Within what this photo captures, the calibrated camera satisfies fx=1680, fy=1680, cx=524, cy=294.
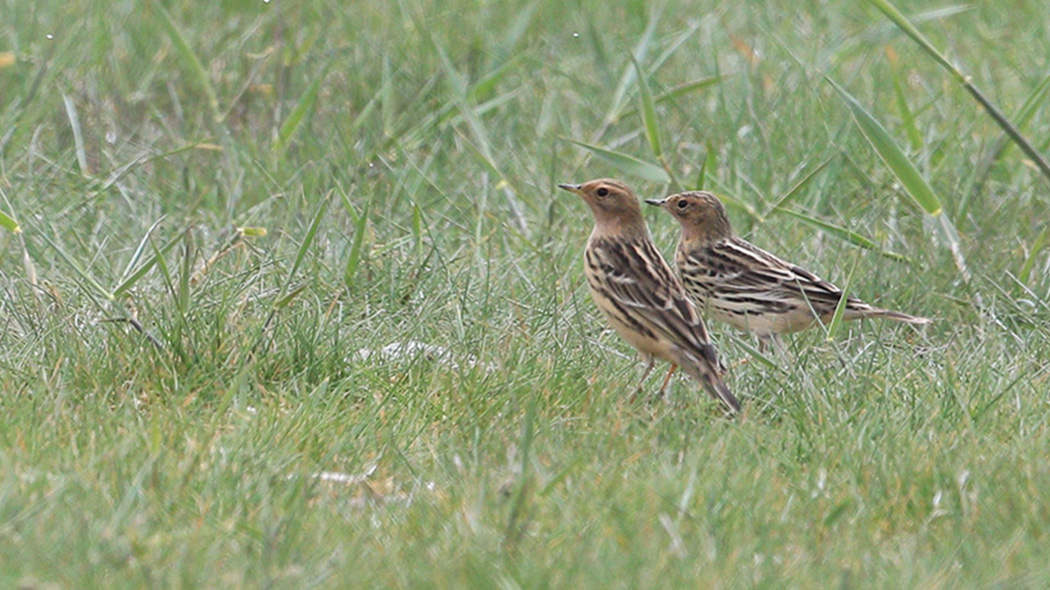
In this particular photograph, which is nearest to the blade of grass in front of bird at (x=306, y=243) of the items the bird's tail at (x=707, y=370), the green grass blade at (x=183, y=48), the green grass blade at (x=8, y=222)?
the green grass blade at (x=8, y=222)

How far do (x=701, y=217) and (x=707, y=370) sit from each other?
57.0 inches

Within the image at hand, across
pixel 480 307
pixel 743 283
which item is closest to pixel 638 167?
pixel 743 283

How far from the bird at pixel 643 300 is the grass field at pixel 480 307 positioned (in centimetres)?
13

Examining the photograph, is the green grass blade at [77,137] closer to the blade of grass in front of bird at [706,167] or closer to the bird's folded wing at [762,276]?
the blade of grass in front of bird at [706,167]

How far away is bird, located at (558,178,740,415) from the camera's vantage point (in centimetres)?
568

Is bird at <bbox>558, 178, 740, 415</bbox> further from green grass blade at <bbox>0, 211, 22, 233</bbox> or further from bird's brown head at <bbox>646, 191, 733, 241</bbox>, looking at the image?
green grass blade at <bbox>0, 211, 22, 233</bbox>

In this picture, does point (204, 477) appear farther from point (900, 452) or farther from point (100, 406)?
point (900, 452)

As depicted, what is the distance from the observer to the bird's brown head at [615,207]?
21.7 ft

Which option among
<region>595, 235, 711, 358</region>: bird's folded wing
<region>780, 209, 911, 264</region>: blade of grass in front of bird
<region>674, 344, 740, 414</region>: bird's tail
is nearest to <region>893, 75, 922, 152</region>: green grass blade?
<region>780, 209, 911, 264</region>: blade of grass in front of bird

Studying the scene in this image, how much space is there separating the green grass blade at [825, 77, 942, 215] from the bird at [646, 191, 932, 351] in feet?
1.53

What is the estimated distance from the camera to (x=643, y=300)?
5.94m

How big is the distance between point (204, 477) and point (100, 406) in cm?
74

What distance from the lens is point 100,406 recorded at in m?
5.15

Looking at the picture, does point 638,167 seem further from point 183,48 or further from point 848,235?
point 183,48
